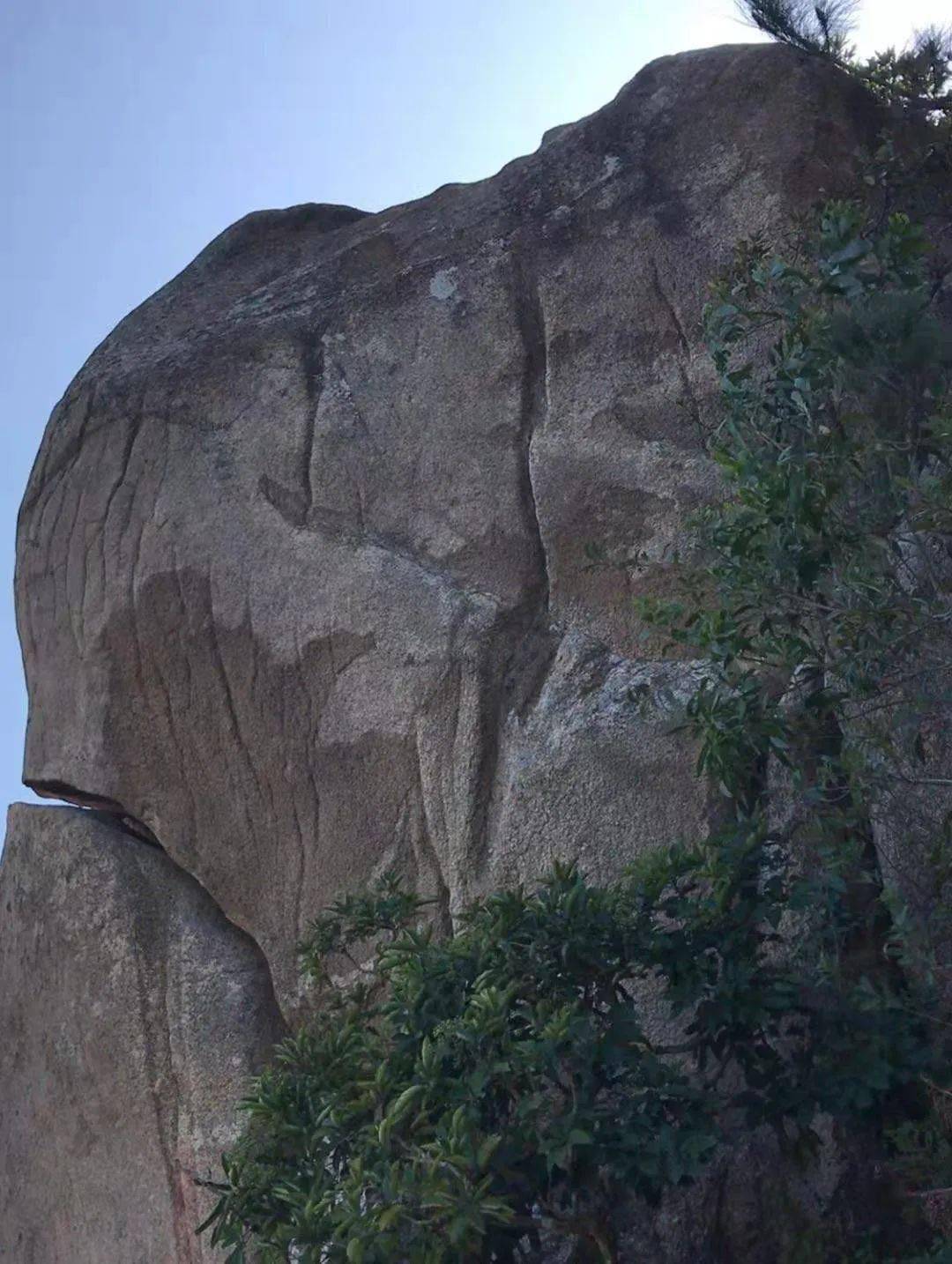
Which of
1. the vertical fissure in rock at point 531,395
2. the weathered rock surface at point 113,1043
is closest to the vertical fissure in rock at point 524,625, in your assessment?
the vertical fissure in rock at point 531,395

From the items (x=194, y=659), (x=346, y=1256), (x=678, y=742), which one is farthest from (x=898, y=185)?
(x=346, y=1256)

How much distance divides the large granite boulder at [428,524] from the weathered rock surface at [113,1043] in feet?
0.74

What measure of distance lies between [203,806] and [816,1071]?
133 inches

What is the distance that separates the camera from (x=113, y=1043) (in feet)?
22.4

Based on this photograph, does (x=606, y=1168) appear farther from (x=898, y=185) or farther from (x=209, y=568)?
(x=898, y=185)

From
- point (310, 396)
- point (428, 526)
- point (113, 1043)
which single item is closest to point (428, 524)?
point (428, 526)

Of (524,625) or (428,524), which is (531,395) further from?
(524,625)

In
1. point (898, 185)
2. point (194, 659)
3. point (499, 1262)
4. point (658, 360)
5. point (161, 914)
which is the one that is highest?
point (898, 185)

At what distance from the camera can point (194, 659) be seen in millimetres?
7035

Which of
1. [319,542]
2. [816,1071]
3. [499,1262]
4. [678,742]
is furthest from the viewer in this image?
[319,542]

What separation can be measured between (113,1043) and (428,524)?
105 inches

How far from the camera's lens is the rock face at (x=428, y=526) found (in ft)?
20.4

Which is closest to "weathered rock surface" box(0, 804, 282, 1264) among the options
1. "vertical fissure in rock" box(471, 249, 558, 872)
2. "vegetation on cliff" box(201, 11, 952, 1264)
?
"vertical fissure in rock" box(471, 249, 558, 872)

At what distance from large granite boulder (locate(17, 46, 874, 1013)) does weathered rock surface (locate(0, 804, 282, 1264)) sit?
22 centimetres
